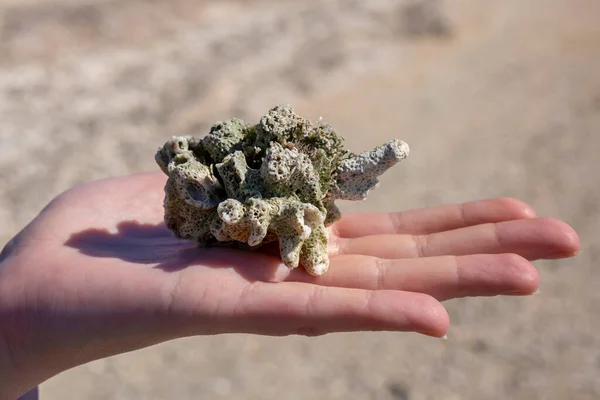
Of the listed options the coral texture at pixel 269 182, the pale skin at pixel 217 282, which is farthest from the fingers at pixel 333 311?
the coral texture at pixel 269 182

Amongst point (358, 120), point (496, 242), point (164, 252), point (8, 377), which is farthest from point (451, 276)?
point (358, 120)

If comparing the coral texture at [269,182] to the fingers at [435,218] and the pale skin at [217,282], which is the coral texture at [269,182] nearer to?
the pale skin at [217,282]

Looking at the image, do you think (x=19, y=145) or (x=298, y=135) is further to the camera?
(x=19, y=145)

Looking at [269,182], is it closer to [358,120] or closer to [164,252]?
[164,252]

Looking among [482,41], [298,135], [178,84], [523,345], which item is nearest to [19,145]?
[178,84]

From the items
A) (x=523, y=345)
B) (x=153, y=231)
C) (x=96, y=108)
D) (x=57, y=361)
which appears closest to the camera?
(x=57, y=361)

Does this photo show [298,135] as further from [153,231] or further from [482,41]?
[482,41]
